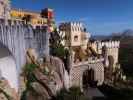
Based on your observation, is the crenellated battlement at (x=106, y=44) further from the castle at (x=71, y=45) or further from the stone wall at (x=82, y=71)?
the stone wall at (x=82, y=71)

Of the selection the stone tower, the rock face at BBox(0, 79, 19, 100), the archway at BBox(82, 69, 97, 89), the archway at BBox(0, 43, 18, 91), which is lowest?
the archway at BBox(82, 69, 97, 89)

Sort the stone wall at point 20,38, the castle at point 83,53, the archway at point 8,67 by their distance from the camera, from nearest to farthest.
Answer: the archway at point 8,67 → the stone wall at point 20,38 → the castle at point 83,53

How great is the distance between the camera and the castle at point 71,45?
1689 centimetres

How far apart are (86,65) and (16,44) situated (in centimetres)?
1333

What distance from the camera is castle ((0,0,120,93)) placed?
16.9 metres

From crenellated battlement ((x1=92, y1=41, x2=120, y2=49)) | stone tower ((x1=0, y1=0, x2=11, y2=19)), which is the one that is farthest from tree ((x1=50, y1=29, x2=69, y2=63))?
crenellated battlement ((x1=92, y1=41, x2=120, y2=49))

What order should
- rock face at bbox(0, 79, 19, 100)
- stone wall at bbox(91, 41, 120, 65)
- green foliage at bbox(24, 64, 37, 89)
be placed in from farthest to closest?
stone wall at bbox(91, 41, 120, 65), green foliage at bbox(24, 64, 37, 89), rock face at bbox(0, 79, 19, 100)

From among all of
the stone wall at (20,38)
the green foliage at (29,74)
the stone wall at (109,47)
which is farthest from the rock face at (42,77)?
the stone wall at (109,47)

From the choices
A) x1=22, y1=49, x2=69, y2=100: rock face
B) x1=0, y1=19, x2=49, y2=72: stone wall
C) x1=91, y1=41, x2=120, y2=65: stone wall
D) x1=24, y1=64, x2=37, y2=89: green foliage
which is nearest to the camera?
x1=0, y1=19, x2=49, y2=72: stone wall

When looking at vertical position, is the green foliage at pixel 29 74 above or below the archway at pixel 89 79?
above

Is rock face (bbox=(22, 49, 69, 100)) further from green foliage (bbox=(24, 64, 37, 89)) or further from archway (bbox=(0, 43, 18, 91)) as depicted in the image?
archway (bbox=(0, 43, 18, 91))

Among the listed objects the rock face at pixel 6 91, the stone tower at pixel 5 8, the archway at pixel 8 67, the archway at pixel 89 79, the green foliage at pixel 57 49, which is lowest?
the archway at pixel 89 79

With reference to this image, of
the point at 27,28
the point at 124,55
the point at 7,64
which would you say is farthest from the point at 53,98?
the point at 124,55

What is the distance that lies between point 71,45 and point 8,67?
15731 millimetres
